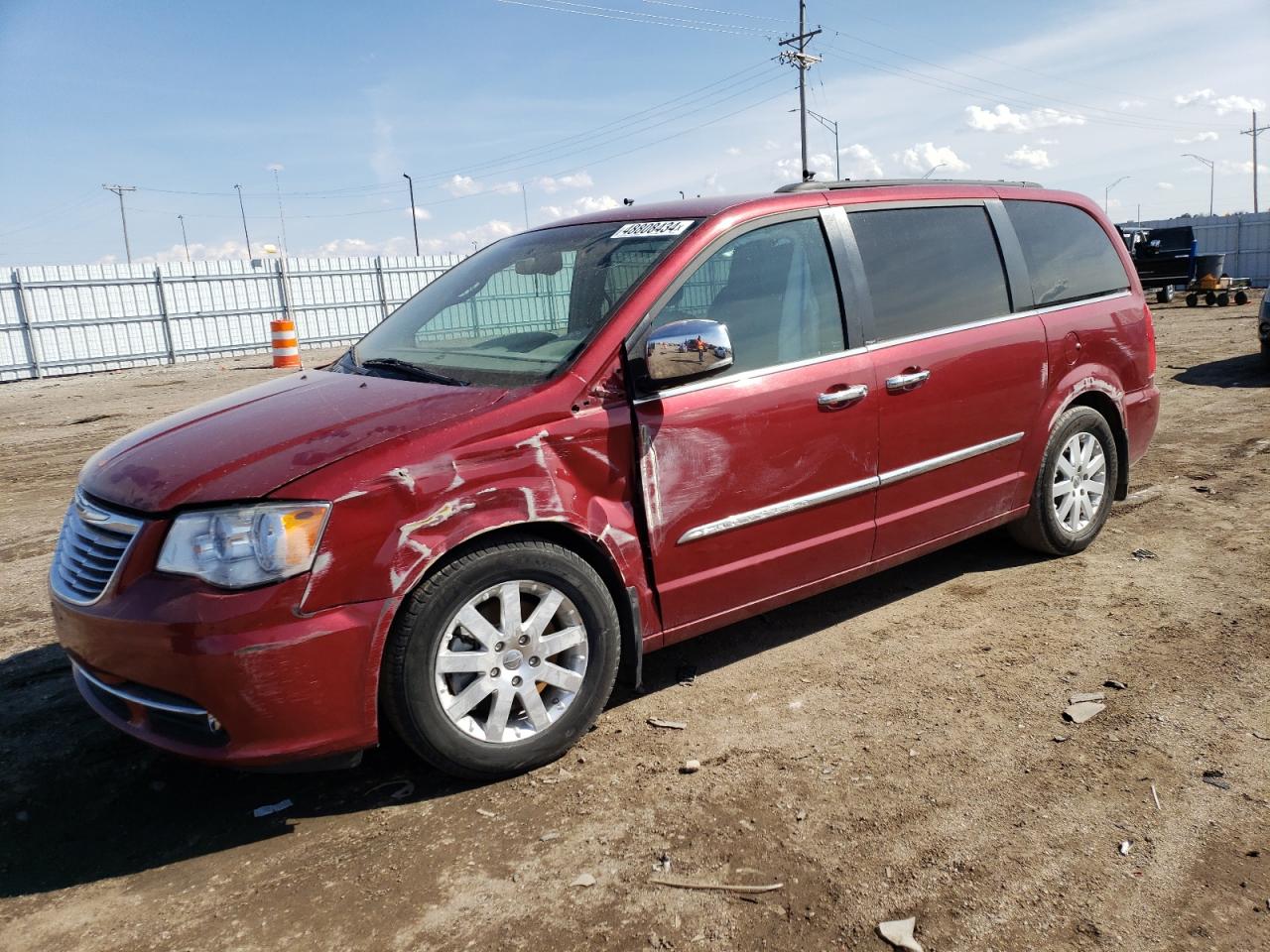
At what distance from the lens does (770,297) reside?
11.9 ft

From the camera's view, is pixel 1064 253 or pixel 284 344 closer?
pixel 1064 253

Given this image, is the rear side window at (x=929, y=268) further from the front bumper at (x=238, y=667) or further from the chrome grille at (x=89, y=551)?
the chrome grille at (x=89, y=551)

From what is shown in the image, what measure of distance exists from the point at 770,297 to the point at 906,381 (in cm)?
70

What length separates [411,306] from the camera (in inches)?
169

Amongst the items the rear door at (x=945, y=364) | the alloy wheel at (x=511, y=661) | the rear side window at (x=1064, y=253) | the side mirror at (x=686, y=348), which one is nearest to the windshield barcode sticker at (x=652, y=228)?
the side mirror at (x=686, y=348)

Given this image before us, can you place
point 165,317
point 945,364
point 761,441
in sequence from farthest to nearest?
1. point 165,317
2. point 945,364
3. point 761,441

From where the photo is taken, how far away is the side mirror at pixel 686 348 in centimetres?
310

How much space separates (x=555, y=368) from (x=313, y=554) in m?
1.01

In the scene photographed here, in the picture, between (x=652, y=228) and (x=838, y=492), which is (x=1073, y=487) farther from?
(x=652, y=228)

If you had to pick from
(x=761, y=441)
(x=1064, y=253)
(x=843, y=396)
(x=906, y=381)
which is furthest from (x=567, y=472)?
(x=1064, y=253)

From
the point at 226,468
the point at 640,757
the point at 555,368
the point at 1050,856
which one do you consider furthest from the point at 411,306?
the point at 1050,856

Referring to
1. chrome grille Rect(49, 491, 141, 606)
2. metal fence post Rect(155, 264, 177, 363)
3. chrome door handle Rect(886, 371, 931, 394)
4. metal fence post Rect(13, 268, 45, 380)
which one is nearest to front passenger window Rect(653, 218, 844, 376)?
chrome door handle Rect(886, 371, 931, 394)

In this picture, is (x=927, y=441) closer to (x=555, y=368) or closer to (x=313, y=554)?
(x=555, y=368)

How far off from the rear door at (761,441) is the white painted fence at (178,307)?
19.4 m
